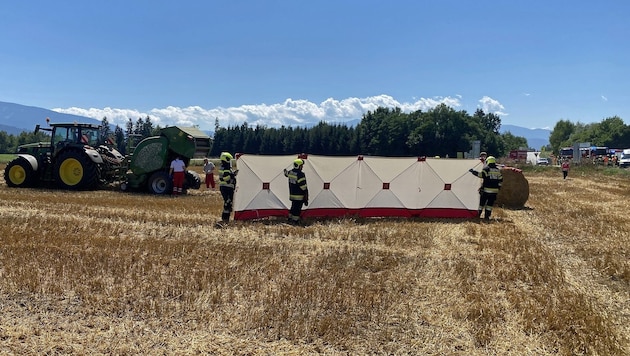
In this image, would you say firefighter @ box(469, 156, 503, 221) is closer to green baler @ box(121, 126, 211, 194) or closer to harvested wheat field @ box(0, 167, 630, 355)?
harvested wheat field @ box(0, 167, 630, 355)

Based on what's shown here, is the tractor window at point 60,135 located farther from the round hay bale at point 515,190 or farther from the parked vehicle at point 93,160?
the round hay bale at point 515,190

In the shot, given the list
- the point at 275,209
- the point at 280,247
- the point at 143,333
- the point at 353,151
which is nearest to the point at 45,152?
the point at 275,209

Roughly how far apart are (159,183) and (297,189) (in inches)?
296

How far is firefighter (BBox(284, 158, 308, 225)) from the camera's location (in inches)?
426

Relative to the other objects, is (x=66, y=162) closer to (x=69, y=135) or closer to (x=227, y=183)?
(x=69, y=135)

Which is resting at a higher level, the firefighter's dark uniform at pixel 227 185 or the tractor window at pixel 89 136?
the tractor window at pixel 89 136

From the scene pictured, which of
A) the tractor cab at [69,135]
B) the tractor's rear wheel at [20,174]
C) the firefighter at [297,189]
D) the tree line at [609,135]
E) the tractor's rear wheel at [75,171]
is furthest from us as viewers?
the tree line at [609,135]

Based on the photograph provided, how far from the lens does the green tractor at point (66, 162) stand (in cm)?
1644

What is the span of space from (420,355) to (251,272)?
9.65ft

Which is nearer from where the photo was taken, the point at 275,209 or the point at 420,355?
the point at 420,355

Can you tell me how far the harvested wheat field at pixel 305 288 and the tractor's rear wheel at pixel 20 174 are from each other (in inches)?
278

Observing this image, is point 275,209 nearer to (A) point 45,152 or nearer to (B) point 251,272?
(B) point 251,272

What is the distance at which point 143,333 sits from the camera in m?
4.51

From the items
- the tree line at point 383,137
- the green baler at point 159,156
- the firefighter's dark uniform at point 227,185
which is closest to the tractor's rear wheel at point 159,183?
the green baler at point 159,156
